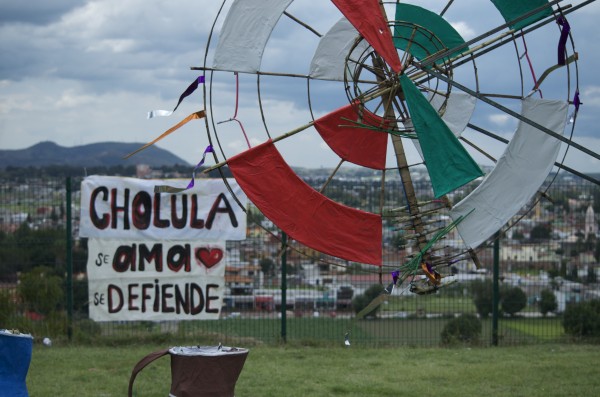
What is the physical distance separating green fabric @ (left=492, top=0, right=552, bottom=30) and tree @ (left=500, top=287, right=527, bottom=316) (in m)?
6.53

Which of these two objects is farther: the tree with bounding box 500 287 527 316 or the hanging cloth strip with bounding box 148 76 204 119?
the tree with bounding box 500 287 527 316

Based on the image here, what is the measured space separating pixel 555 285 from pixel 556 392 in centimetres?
403

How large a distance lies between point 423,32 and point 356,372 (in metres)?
4.35

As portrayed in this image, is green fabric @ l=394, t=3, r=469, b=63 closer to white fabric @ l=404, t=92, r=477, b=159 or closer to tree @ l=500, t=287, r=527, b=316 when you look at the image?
white fabric @ l=404, t=92, r=477, b=159

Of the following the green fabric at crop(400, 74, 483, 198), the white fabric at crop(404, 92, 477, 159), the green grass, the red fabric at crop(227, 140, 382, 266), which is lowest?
the green grass

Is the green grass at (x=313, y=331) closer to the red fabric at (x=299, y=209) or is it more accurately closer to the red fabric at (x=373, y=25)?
the red fabric at (x=299, y=209)

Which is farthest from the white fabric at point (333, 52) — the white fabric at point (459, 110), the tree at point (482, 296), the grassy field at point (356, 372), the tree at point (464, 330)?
the tree at point (482, 296)

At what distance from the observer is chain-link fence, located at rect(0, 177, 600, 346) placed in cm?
1204

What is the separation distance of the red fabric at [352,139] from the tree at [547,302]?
20.8 ft

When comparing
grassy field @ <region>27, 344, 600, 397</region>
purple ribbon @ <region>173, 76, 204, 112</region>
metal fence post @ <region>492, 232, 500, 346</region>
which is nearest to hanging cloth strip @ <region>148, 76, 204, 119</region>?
purple ribbon @ <region>173, 76, 204, 112</region>

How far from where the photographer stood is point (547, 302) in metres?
12.6

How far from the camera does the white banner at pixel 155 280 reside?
466 inches

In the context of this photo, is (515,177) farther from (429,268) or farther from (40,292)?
(40,292)

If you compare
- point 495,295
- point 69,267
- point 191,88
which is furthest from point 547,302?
point 191,88
